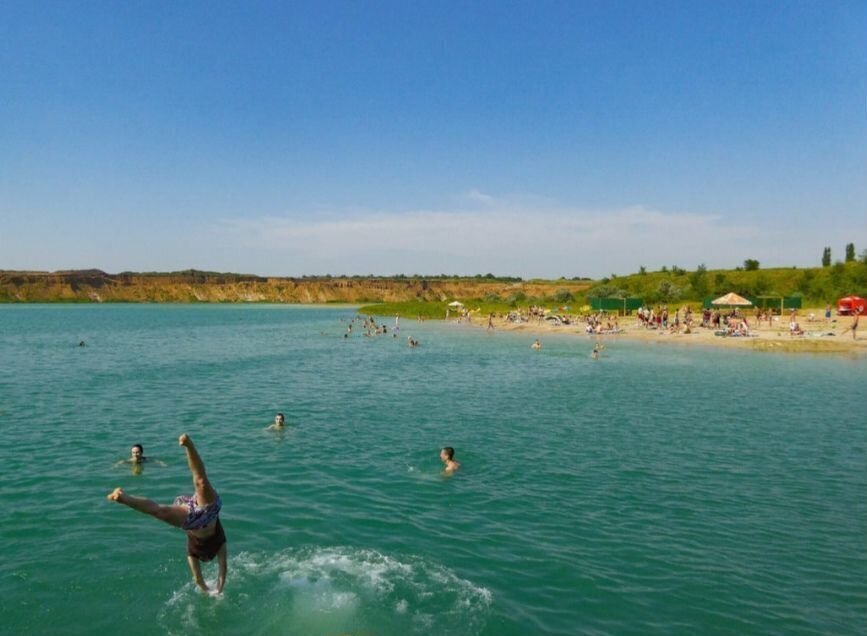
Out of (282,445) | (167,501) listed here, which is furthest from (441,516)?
(282,445)

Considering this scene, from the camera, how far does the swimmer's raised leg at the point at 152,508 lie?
19.9 ft

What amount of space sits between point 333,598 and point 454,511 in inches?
184

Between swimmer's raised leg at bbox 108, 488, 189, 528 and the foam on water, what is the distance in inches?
101

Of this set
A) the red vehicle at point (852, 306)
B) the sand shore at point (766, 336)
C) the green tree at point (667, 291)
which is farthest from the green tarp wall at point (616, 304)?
the red vehicle at point (852, 306)

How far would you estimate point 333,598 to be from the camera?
10.0m

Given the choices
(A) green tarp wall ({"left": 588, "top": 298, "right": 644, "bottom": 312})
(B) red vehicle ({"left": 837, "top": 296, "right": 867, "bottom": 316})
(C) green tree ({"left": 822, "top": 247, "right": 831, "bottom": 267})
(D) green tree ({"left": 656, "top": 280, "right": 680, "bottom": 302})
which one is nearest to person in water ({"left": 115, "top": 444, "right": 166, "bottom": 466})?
(B) red vehicle ({"left": 837, "top": 296, "right": 867, "bottom": 316})

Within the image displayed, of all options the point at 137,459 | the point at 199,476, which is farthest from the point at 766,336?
the point at 199,476

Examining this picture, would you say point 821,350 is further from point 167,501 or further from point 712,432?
point 167,501

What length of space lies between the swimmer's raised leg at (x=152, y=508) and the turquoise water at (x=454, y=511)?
100 inches

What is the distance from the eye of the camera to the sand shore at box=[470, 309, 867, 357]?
49.1 m

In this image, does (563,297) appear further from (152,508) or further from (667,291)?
(152,508)

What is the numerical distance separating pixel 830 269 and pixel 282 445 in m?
111

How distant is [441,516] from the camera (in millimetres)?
13836

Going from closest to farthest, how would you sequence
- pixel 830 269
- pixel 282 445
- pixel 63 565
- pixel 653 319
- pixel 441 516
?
pixel 63 565 → pixel 441 516 → pixel 282 445 → pixel 653 319 → pixel 830 269
